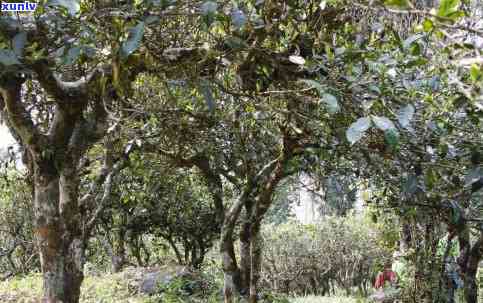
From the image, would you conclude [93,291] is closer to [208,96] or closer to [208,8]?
[208,96]

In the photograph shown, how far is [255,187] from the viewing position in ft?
17.9

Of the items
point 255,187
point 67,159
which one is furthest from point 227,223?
point 67,159

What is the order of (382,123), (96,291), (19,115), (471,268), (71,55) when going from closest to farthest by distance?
1. (382,123)
2. (71,55)
3. (19,115)
4. (471,268)
5. (96,291)

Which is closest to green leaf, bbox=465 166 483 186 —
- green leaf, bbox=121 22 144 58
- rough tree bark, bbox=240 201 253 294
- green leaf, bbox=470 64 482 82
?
green leaf, bbox=470 64 482 82

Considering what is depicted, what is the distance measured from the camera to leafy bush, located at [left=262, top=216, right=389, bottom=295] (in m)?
12.3

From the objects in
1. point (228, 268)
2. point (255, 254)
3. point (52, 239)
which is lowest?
point (228, 268)

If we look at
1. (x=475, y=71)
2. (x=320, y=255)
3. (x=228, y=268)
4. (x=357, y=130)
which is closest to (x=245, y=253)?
(x=228, y=268)

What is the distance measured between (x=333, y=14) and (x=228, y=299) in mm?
3447

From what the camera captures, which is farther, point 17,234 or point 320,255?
point 320,255

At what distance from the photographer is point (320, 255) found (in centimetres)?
1242

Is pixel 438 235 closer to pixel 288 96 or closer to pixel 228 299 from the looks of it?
pixel 228 299

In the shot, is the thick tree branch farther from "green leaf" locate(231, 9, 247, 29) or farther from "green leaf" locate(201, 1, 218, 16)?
"green leaf" locate(201, 1, 218, 16)

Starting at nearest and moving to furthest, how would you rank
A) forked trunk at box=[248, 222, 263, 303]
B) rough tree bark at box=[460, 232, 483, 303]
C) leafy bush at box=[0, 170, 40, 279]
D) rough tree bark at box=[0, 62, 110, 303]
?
rough tree bark at box=[0, 62, 110, 303] < forked trunk at box=[248, 222, 263, 303] < rough tree bark at box=[460, 232, 483, 303] < leafy bush at box=[0, 170, 40, 279]

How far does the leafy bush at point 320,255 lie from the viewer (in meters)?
12.3
